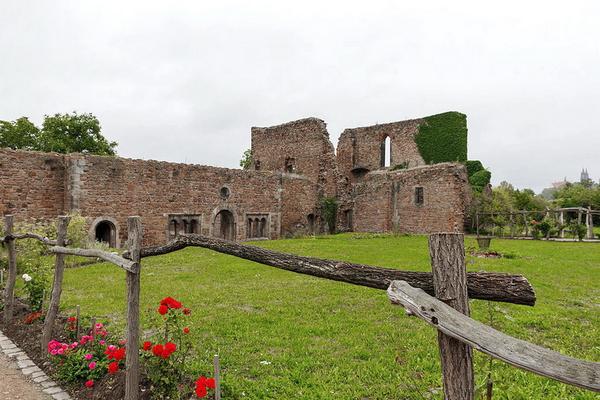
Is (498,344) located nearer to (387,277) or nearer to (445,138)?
(387,277)

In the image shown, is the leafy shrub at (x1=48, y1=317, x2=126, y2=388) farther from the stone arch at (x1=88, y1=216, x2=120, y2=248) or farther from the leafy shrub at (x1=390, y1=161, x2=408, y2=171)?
the leafy shrub at (x1=390, y1=161, x2=408, y2=171)

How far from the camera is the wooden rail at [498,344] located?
145 cm

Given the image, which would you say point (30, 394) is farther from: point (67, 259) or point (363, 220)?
point (363, 220)

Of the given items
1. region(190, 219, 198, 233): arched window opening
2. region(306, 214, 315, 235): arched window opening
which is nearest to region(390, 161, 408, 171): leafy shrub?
region(306, 214, 315, 235): arched window opening

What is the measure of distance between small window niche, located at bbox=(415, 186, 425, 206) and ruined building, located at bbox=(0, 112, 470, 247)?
0.20ft

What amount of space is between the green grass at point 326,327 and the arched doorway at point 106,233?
15.2 feet

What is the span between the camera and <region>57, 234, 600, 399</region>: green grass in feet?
12.8

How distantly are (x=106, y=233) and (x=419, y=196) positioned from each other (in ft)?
54.8

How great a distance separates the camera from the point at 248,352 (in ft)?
15.7

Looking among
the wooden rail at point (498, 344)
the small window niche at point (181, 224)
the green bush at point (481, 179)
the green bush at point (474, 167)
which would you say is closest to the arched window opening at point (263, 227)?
the small window niche at point (181, 224)

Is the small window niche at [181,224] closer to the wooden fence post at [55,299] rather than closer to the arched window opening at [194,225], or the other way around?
the arched window opening at [194,225]

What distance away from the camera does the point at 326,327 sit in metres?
5.69

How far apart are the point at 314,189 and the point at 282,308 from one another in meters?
18.6

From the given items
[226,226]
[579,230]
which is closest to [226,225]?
[226,226]
